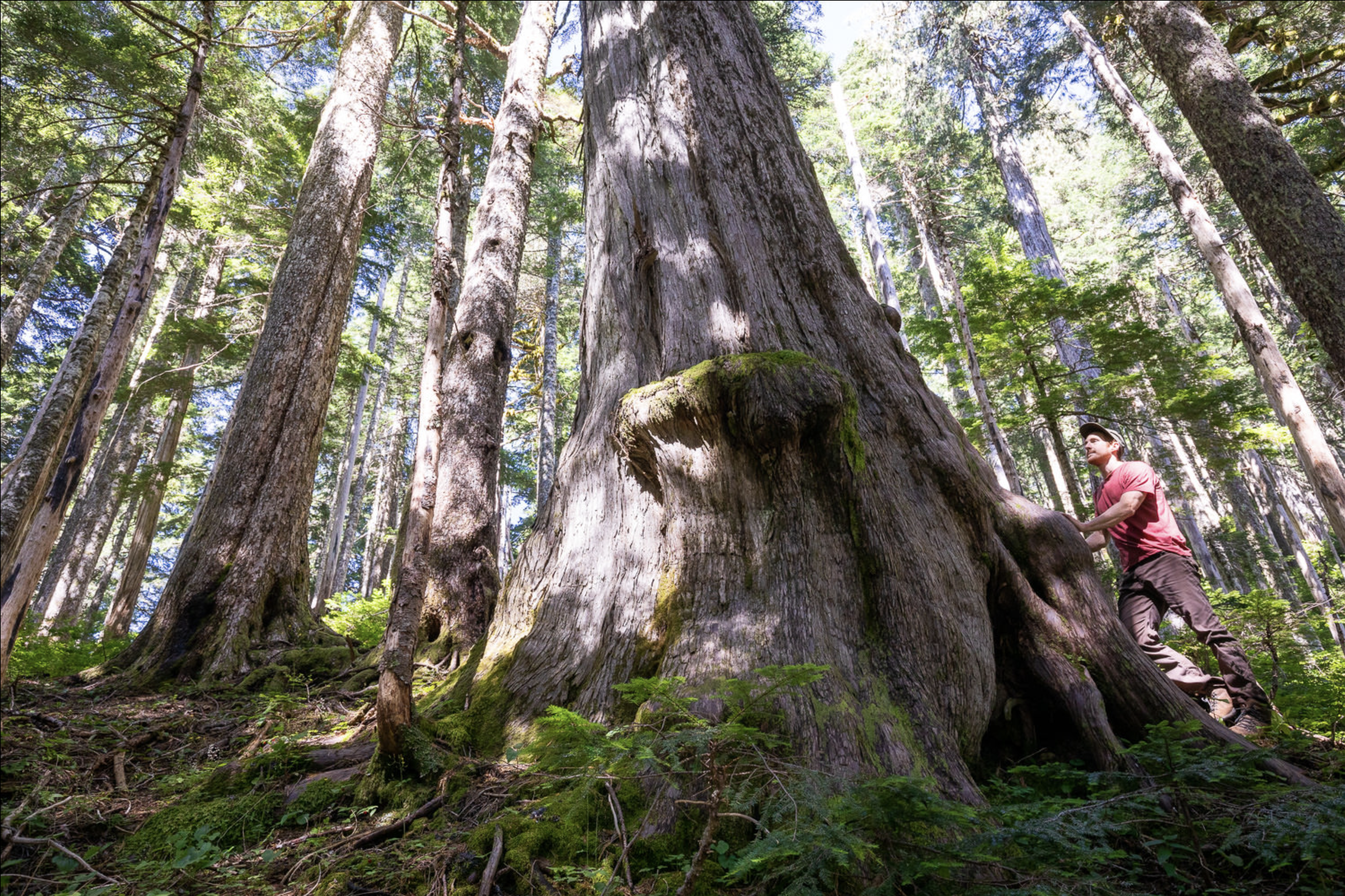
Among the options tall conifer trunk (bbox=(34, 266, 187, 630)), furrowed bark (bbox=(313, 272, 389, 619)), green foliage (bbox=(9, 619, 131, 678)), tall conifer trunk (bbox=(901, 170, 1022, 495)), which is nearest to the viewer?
green foliage (bbox=(9, 619, 131, 678))

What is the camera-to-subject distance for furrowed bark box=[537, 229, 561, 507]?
1488 cm

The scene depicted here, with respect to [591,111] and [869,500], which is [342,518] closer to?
[591,111]

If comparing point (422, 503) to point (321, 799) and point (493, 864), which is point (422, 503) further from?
point (493, 864)

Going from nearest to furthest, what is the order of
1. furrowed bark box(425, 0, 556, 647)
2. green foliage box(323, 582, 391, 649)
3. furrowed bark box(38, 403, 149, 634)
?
furrowed bark box(425, 0, 556, 647), green foliage box(323, 582, 391, 649), furrowed bark box(38, 403, 149, 634)

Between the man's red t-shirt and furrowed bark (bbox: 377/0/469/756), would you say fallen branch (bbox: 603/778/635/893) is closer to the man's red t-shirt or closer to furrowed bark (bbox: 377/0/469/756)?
furrowed bark (bbox: 377/0/469/756)

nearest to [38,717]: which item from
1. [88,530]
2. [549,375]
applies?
[549,375]


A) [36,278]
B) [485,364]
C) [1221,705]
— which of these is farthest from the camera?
[36,278]

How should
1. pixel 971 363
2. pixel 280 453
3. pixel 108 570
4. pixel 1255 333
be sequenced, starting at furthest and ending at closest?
pixel 108 570, pixel 971 363, pixel 1255 333, pixel 280 453

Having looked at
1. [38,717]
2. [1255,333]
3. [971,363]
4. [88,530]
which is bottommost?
[38,717]

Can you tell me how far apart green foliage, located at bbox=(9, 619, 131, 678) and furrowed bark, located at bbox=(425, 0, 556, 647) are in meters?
2.90

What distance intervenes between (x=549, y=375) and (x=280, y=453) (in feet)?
34.6

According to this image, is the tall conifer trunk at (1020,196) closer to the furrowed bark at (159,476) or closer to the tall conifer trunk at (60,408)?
the tall conifer trunk at (60,408)

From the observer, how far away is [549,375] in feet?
51.8

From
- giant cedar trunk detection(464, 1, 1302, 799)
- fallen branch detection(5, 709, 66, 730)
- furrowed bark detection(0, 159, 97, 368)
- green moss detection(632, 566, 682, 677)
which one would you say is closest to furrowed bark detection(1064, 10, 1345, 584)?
giant cedar trunk detection(464, 1, 1302, 799)
